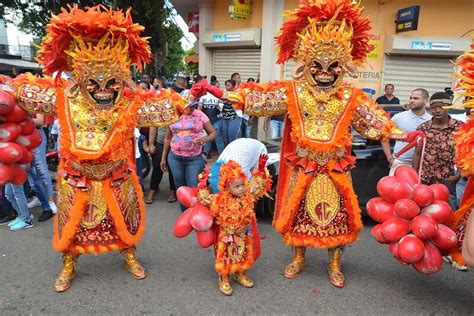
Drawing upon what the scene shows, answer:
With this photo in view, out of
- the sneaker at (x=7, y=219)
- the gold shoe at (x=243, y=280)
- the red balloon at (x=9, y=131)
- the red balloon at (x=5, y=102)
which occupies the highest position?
the red balloon at (x=5, y=102)

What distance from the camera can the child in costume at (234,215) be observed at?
2859 mm

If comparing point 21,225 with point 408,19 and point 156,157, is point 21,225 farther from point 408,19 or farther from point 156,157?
point 408,19

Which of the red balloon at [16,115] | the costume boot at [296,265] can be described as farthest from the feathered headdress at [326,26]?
the red balloon at [16,115]

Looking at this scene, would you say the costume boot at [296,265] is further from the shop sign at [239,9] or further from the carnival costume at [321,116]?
the shop sign at [239,9]

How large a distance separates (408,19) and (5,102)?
9375 millimetres

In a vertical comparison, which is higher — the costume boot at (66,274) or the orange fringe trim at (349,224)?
the orange fringe trim at (349,224)

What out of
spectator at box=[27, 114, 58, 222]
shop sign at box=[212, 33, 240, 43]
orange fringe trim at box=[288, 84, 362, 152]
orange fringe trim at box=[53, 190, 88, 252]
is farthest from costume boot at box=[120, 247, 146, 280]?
shop sign at box=[212, 33, 240, 43]

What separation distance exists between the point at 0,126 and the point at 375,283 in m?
3.29

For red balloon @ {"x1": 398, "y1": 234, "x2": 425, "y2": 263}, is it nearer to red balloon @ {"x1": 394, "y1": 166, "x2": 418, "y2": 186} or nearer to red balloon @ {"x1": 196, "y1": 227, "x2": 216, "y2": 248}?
red balloon @ {"x1": 394, "y1": 166, "x2": 418, "y2": 186}

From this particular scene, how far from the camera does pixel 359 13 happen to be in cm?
296

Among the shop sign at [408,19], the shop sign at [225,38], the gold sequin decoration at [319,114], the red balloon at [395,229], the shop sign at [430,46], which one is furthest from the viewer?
the shop sign at [225,38]

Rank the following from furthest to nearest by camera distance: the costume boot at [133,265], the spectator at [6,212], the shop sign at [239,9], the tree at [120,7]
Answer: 1. the tree at [120,7]
2. the shop sign at [239,9]
3. the spectator at [6,212]
4. the costume boot at [133,265]

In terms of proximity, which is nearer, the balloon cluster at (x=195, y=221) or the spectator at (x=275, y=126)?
the balloon cluster at (x=195, y=221)

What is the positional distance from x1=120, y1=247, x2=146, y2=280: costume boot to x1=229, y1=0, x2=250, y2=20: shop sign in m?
8.47
